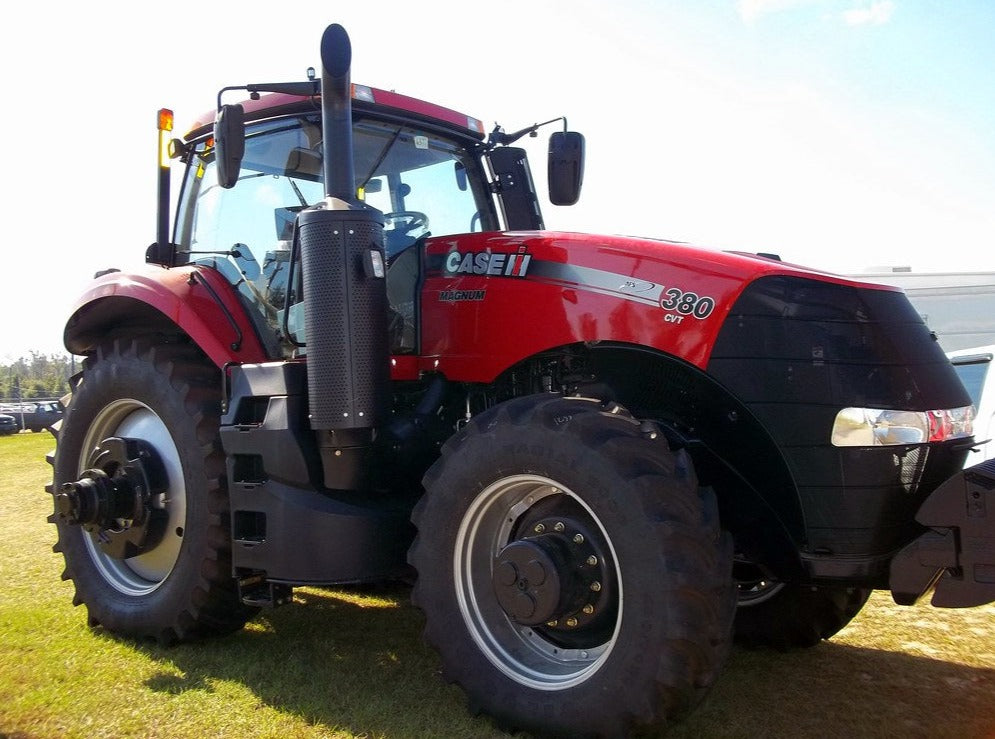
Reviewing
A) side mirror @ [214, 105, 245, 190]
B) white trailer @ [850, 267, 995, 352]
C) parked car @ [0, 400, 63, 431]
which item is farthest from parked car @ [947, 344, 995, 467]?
parked car @ [0, 400, 63, 431]

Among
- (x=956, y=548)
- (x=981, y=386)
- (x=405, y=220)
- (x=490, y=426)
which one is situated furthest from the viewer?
(x=981, y=386)

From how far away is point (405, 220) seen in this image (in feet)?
13.9

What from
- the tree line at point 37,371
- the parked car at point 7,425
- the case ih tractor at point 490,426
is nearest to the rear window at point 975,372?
the case ih tractor at point 490,426

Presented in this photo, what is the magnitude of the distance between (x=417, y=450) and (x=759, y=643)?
6.17ft

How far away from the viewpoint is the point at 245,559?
3717 mm

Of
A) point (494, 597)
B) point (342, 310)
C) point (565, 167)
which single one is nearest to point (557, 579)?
point (494, 597)

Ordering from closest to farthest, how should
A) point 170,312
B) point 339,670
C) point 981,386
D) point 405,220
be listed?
point 339,670
point 170,312
point 405,220
point 981,386

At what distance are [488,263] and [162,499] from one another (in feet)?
6.65

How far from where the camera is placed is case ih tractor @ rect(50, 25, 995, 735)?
285 cm

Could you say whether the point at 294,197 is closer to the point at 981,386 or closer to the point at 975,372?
the point at 981,386

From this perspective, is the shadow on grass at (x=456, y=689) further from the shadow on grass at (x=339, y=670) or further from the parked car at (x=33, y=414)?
the parked car at (x=33, y=414)

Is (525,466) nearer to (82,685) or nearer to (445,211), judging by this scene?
(445,211)

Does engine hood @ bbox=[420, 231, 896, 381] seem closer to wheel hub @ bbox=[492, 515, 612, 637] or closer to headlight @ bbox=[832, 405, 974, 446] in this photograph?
headlight @ bbox=[832, 405, 974, 446]

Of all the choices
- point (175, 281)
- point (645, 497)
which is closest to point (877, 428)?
point (645, 497)
